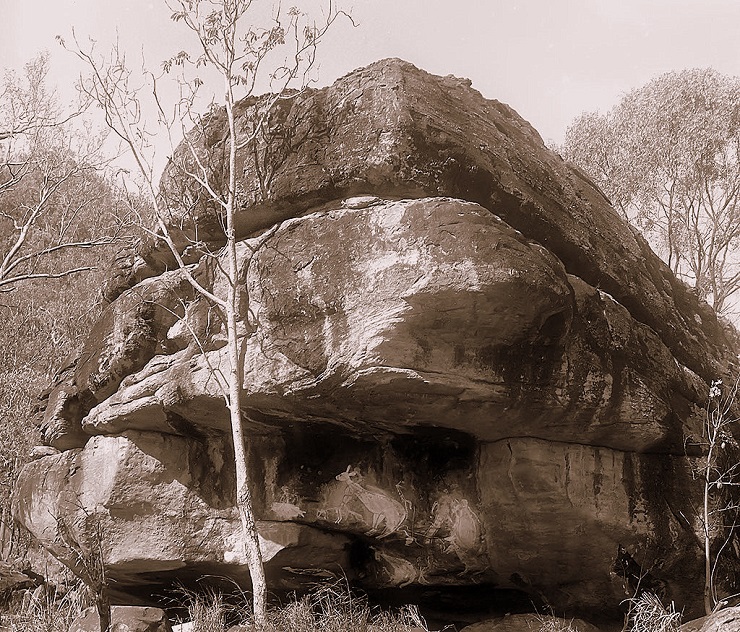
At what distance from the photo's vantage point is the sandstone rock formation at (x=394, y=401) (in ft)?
29.3

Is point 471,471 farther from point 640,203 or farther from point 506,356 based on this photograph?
point 640,203

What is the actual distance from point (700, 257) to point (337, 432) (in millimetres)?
15444

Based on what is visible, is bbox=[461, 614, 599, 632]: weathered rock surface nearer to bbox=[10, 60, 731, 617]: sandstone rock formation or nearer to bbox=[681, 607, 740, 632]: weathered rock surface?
bbox=[10, 60, 731, 617]: sandstone rock formation

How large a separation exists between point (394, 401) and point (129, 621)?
3965 millimetres

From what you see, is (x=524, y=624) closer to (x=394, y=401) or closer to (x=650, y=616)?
(x=650, y=616)

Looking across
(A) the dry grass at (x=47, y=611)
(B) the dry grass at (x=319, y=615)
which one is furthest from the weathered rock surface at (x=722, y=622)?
(A) the dry grass at (x=47, y=611)

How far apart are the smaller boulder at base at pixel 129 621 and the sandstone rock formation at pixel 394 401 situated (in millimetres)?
1098

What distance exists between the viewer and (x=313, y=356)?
9.03 m

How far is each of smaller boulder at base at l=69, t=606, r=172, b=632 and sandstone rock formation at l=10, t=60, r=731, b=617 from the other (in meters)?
1.10

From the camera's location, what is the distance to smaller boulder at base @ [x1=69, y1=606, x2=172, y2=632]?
855cm

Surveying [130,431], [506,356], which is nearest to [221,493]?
[130,431]

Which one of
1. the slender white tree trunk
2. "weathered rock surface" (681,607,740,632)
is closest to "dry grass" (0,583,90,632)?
the slender white tree trunk

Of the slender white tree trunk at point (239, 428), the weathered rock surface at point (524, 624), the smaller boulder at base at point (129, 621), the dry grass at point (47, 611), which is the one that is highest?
the slender white tree trunk at point (239, 428)

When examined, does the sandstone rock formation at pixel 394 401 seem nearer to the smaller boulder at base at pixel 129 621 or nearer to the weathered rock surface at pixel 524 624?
the weathered rock surface at pixel 524 624
